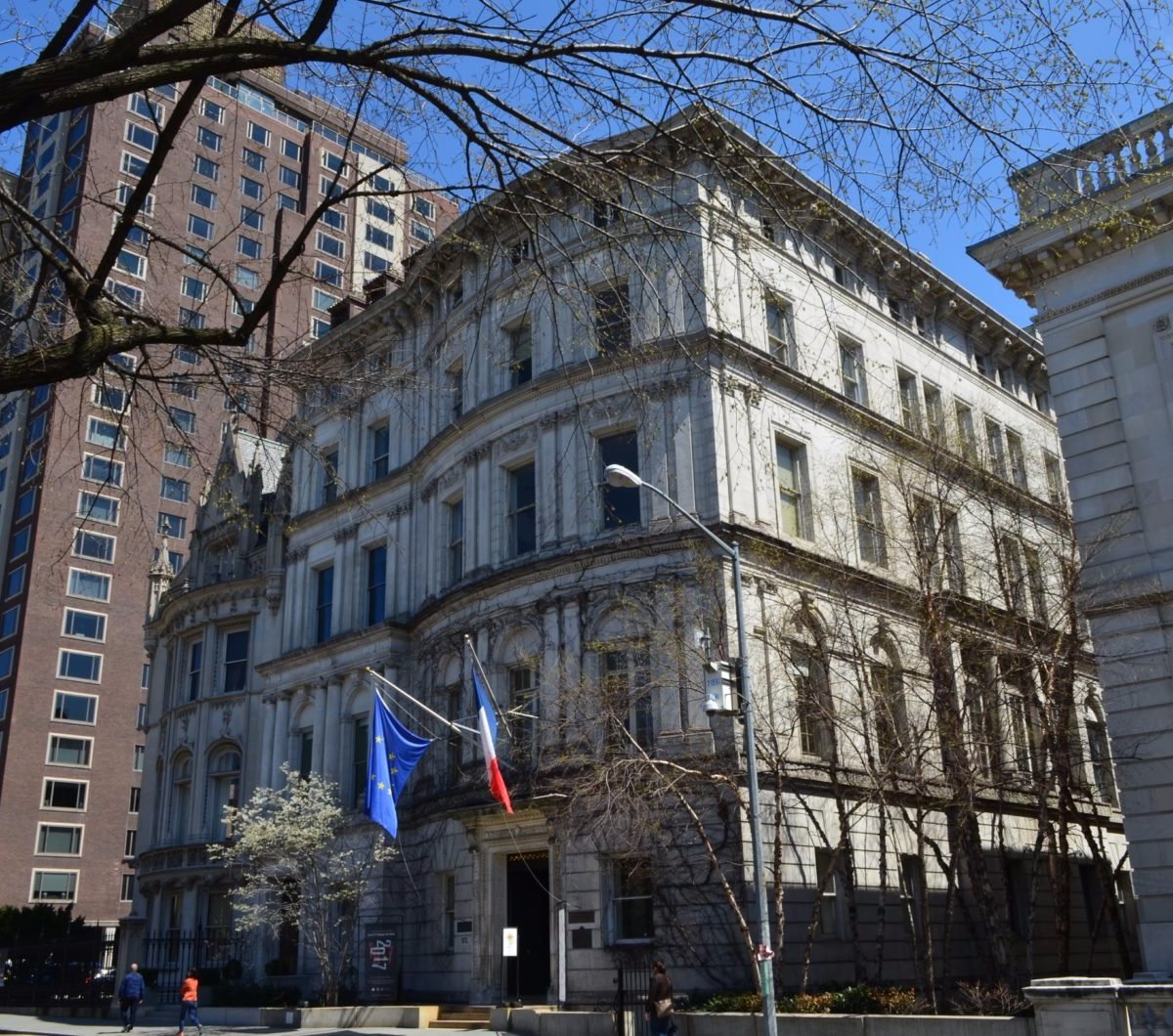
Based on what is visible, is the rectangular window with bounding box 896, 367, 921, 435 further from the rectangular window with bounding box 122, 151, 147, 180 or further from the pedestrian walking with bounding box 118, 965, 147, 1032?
the rectangular window with bounding box 122, 151, 147, 180

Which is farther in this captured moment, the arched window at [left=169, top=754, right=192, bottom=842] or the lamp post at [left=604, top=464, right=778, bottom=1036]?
the arched window at [left=169, top=754, right=192, bottom=842]

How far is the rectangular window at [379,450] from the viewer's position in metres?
42.2

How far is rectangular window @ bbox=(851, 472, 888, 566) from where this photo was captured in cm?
3284

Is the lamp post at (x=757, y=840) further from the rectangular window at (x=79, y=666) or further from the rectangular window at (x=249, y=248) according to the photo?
the rectangular window at (x=249, y=248)

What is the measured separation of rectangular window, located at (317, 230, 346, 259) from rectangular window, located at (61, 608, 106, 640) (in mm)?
30490

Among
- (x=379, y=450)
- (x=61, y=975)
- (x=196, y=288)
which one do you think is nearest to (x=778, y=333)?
(x=379, y=450)

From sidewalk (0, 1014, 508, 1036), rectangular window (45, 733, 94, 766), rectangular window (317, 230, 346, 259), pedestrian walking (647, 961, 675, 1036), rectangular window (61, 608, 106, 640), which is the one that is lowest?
sidewalk (0, 1014, 508, 1036)

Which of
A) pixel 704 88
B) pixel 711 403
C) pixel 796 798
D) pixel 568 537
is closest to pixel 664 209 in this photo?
pixel 711 403

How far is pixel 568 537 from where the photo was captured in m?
31.1

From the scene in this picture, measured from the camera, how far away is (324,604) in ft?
Answer: 140

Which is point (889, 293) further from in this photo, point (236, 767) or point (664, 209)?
point (236, 767)

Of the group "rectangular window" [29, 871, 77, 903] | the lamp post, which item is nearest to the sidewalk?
the lamp post

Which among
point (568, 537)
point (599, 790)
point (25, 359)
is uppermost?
point (568, 537)

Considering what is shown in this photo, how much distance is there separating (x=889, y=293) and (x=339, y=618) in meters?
20.8
